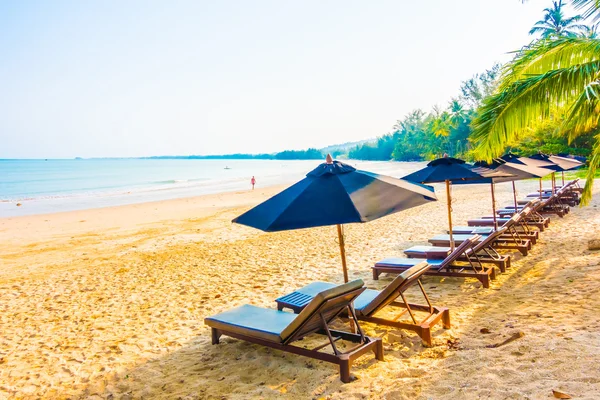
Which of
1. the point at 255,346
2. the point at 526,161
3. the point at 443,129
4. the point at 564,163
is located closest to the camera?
the point at 255,346

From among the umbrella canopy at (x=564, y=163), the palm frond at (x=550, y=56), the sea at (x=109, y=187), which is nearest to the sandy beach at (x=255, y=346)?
the umbrella canopy at (x=564, y=163)

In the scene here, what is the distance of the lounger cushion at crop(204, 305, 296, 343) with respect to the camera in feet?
12.5

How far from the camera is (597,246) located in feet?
22.3

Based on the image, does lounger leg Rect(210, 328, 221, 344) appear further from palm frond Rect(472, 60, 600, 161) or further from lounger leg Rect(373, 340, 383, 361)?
palm frond Rect(472, 60, 600, 161)

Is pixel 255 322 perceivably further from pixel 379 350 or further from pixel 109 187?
pixel 109 187

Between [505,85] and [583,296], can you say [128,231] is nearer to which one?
[505,85]

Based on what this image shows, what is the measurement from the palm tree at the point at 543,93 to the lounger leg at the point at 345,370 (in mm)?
4753

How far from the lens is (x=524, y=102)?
21.0 ft

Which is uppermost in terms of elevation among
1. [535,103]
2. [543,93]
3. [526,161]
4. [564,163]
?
[543,93]

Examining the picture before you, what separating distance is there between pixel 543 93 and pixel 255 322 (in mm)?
5352

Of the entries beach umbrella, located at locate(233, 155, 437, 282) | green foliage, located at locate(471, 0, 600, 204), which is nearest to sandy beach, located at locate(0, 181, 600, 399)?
beach umbrella, located at locate(233, 155, 437, 282)

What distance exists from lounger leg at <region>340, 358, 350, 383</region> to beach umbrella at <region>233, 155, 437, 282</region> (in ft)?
3.65

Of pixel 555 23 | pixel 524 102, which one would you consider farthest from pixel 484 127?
pixel 555 23

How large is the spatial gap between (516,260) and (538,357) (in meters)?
4.05
